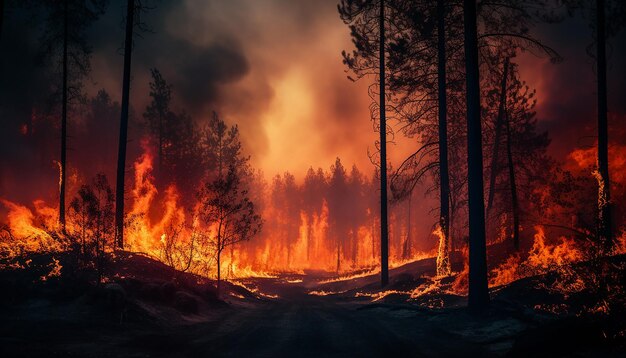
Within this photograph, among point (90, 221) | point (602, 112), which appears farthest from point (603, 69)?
point (90, 221)

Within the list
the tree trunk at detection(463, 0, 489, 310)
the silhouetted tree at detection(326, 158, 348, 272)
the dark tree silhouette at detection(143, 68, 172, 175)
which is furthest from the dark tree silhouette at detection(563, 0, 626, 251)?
the silhouetted tree at detection(326, 158, 348, 272)

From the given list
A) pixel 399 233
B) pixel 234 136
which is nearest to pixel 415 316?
pixel 234 136

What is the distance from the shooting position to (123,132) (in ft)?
72.3

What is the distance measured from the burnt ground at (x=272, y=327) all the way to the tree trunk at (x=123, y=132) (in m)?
5.17

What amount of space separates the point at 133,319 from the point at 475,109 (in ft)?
39.0

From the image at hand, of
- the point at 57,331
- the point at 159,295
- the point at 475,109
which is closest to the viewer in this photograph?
the point at 57,331

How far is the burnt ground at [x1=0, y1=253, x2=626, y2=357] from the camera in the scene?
7.16 meters

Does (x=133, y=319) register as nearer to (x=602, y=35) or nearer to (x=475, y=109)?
(x=475, y=109)

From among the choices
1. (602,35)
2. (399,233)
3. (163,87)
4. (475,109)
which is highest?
(163,87)

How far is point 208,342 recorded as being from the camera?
952 centimetres

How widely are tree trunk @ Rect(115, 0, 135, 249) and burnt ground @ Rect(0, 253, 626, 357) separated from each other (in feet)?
17.0

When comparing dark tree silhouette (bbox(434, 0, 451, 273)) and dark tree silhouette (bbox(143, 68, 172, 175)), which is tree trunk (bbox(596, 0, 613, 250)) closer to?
dark tree silhouette (bbox(434, 0, 451, 273))

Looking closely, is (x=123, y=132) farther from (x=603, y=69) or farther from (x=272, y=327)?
(x=603, y=69)

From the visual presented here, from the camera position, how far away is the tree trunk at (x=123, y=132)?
20969mm
